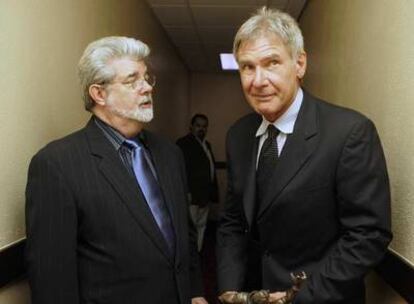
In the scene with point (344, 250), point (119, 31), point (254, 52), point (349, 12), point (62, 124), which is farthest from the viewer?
point (119, 31)

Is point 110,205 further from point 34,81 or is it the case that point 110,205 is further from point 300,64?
point 300,64

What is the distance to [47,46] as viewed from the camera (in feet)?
5.38

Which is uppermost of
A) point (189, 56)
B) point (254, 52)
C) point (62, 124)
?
point (189, 56)

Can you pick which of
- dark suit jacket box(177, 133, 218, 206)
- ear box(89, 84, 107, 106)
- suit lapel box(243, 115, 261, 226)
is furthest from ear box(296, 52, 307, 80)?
dark suit jacket box(177, 133, 218, 206)

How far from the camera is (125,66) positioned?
1.51 m


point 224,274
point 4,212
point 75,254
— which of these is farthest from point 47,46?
point 224,274

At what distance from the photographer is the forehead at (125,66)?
1493mm

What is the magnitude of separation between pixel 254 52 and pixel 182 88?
4.91 metres

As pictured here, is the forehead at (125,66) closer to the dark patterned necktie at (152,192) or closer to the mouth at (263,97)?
the dark patterned necktie at (152,192)

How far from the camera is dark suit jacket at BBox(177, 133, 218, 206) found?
4492mm

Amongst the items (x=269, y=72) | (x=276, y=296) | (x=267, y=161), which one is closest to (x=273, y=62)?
(x=269, y=72)

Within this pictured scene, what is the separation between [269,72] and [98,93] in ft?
1.88

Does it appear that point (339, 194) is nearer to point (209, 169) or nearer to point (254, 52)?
point (254, 52)

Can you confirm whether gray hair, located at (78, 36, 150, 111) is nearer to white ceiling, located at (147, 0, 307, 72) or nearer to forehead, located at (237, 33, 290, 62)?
forehead, located at (237, 33, 290, 62)
